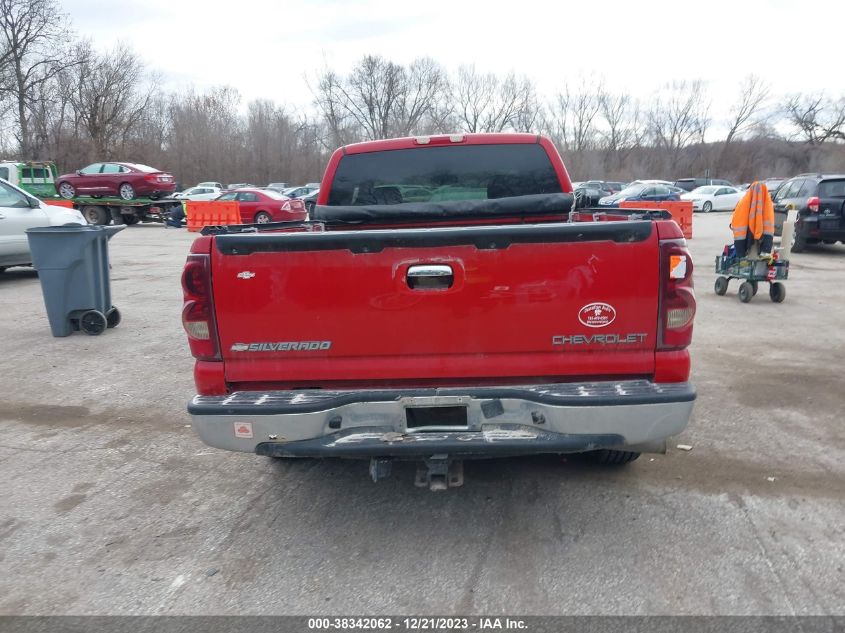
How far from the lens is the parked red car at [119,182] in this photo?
26.8 metres

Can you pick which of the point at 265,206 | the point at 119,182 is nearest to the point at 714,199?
the point at 265,206

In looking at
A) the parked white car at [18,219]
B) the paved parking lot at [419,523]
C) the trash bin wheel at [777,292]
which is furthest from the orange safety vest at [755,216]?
the parked white car at [18,219]

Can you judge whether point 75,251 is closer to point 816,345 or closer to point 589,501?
point 589,501

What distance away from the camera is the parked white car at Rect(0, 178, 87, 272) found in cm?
1095

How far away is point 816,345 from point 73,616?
7161 mm

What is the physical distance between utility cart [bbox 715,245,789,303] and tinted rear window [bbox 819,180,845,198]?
6440 millimetres

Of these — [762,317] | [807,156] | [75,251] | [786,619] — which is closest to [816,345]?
[762,317]

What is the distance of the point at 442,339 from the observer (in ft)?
10.1

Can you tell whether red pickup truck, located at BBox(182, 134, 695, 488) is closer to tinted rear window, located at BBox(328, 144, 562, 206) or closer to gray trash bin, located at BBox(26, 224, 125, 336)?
→ tinted rear window, located at BBox(328, 144, 562, 206)

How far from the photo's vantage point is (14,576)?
3.13 m

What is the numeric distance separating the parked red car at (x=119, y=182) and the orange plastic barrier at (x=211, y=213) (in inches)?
119

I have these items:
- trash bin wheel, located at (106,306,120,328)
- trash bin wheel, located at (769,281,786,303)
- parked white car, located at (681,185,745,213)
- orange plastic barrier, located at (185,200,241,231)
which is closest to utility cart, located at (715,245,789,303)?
trash bin wheel, located at (769,281,786,303)

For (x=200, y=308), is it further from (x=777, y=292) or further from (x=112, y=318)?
(x=777, y=292)

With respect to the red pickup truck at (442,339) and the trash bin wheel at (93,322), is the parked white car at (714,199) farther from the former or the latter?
the red pickup truck at (442,339)
